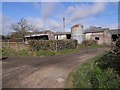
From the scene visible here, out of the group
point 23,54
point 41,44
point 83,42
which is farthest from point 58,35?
point 23,54

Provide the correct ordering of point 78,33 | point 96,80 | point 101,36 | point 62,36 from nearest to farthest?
point 96,80
point 78,33
point 101,36
point 62,36

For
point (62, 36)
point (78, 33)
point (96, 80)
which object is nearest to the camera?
point (96, 80)

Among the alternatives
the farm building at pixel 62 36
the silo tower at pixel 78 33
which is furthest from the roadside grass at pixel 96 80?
the farm building at pixel 62 36

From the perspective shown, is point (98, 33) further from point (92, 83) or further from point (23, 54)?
point (92, 83)

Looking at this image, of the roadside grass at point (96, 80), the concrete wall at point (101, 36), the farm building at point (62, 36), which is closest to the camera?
the roadside grass at point (96, 80)

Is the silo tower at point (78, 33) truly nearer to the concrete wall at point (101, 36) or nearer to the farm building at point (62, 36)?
the concrete wall at point (101, 36)

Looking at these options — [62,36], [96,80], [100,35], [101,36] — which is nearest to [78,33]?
[100,35]

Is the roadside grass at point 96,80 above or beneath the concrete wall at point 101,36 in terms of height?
beneath

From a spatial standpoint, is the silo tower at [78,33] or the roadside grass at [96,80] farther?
the silo tower at [78,33]

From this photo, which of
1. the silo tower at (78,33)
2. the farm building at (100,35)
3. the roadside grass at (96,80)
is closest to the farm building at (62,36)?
the farm building at (100,35)

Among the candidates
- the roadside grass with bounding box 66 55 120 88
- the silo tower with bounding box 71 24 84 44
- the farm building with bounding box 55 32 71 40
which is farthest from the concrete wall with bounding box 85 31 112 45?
the roadside grass with bounding box 66 55 120 88

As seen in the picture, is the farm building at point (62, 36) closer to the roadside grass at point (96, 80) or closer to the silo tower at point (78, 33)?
the silo tower at point (78, 33)

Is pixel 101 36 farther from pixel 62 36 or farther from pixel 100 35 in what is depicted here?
pixel 62 36

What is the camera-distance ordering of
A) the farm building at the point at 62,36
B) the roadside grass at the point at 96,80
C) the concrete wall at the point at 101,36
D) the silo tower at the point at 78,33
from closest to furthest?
the roadside grass at the point at 96,80 < the silo tower at the point at 78,33 < the concrete wall at the point at 101,36 < the farm building at the point at 62,36
